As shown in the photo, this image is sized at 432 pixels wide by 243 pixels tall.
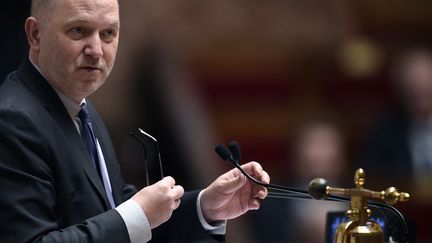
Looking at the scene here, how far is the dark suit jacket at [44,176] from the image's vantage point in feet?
6.12

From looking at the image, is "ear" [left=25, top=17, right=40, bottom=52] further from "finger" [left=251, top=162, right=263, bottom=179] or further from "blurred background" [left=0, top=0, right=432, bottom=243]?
"blurred background" [left=0, top=0, right=432, bottom=243]

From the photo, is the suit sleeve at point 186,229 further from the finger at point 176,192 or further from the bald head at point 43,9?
the bald head at point 43,9

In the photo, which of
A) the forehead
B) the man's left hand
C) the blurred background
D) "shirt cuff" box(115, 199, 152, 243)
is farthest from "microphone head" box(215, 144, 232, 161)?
the blurred background

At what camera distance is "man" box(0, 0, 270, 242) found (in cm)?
188

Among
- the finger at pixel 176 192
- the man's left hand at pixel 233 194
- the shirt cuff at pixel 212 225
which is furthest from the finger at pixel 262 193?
the finger at pixel 176 192

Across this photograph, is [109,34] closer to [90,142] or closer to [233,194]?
[90,142]

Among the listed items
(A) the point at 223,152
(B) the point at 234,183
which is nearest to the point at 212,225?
(B) the point at 234,183

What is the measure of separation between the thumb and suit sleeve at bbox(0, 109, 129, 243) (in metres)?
0.36

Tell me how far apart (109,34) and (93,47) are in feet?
0.24

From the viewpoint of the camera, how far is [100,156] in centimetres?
222

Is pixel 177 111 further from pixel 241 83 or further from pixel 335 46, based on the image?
pixel 335 46

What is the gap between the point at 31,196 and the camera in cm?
187

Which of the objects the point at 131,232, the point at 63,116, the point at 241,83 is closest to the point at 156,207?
the point at 131,232

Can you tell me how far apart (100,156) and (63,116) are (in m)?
0.18
